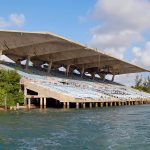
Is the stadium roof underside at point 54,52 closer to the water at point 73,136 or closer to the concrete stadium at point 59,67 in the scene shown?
the concrete stadium at point 59,67

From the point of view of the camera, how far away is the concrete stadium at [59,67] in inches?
2744

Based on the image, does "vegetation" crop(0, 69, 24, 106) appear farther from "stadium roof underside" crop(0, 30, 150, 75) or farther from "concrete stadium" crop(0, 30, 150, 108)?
"stadium roof underside" crop(0, 30, 150, 75)

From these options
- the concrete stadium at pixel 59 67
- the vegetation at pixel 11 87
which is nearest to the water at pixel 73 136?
the vegetation at pixel 11 87

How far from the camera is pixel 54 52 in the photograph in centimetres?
8931

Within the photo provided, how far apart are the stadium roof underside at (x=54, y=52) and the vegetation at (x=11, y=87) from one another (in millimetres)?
8786

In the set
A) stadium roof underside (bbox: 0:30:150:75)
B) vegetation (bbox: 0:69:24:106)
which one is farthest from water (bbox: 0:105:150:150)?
stadium roof underside (bbox: 0:30:150:75)

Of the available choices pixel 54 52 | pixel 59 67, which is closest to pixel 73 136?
pixel 54 52

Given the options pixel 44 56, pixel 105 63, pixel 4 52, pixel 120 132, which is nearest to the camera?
pixel 120 132

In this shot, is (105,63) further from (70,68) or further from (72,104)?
(72,104)

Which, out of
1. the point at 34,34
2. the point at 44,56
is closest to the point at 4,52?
the point at 44,56

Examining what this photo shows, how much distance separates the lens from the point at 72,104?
72250 mm

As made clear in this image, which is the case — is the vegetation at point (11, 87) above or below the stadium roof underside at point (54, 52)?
below

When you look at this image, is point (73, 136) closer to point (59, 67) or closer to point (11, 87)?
point (11, 87)

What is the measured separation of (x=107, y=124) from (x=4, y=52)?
52600mm
